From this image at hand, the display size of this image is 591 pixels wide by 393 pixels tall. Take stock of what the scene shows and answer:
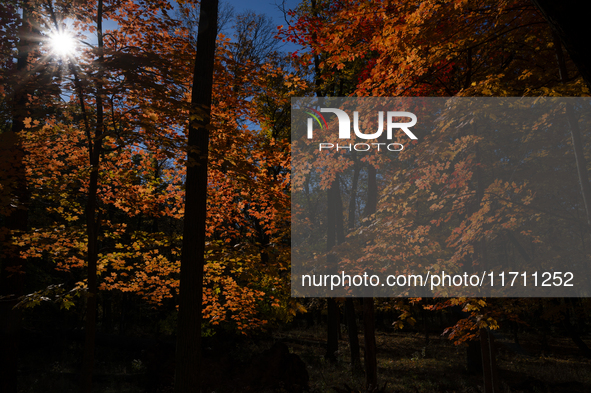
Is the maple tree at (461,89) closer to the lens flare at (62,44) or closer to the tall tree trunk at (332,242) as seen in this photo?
the lens flare at (62,44)

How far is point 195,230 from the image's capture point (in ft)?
19.3

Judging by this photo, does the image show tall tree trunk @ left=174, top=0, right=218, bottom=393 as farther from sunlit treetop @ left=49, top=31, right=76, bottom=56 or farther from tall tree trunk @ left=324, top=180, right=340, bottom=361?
tall tree trunk @ left=324, top=180, right=340, bottom=361

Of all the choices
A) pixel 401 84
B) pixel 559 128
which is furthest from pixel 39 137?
pixel 559 128

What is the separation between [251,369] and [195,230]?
8.97 meters

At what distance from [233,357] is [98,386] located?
5.43 meters

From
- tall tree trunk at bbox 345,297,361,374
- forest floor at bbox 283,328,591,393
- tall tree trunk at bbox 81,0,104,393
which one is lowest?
forest floor at bbox 283,328,591,393

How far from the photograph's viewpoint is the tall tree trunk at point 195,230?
18.0 feet

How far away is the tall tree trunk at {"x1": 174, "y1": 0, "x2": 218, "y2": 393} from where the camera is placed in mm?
5496

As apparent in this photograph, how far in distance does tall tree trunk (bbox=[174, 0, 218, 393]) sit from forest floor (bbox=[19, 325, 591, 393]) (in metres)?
5.30

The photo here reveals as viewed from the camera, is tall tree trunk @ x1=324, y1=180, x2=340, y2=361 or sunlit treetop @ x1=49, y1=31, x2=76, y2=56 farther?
tall tree trunk @ x1=324, y1=180, x2=340, y2=361

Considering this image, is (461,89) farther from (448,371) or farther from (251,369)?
(448,371)

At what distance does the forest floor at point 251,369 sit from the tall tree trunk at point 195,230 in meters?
5.30

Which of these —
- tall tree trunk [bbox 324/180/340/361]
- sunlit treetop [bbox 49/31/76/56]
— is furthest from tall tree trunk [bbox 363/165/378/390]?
sunlit treetop [bbox 49/31/76/56]

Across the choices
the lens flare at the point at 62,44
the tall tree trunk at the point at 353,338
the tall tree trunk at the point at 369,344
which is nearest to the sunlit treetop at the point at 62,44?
the lens flare at the point at 62,44
